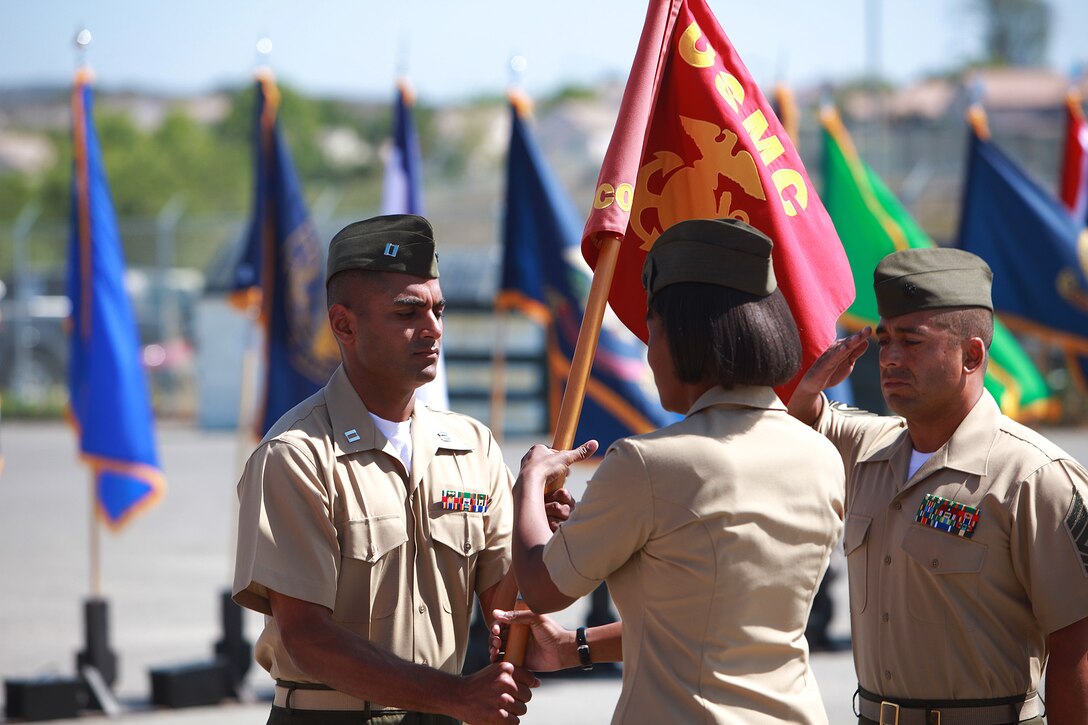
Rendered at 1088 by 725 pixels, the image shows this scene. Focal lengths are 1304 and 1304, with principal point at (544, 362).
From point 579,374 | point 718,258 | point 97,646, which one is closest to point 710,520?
point 718,258

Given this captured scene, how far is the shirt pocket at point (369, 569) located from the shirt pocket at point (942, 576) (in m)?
1.20

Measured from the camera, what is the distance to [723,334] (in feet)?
7.64

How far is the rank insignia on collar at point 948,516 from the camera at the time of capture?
3004mm

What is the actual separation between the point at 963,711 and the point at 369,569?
138 centimetres

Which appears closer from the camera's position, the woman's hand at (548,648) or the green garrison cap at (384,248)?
the woman's hand at (548,648)

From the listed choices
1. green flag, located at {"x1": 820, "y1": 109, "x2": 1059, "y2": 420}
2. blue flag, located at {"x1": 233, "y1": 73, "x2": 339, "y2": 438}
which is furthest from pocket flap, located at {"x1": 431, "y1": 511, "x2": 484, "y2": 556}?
green flag, located at {"x1": 820, "y1": 109, "x2": 1059, "y2": 420}

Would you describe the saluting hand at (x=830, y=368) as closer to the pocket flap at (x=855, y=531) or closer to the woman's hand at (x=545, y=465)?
the pocket flap at (x=855, y=531)

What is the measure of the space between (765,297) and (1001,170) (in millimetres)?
7160

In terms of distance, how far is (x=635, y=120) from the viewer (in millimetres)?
3061

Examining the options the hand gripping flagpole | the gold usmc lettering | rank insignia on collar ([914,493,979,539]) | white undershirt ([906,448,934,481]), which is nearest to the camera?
the hand gripping flagpole

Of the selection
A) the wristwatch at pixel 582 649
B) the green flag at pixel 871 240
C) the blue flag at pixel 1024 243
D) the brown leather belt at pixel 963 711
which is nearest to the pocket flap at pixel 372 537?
the wristwatch at pixel 582 649

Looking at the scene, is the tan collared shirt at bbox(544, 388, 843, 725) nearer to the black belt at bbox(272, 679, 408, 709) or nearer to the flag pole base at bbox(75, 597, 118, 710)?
the black belt at bbox(272, 679, 408, 709)

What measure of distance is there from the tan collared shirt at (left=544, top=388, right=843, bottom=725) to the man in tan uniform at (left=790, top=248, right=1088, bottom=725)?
2.52ft

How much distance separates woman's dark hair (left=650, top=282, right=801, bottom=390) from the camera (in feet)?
7.64
